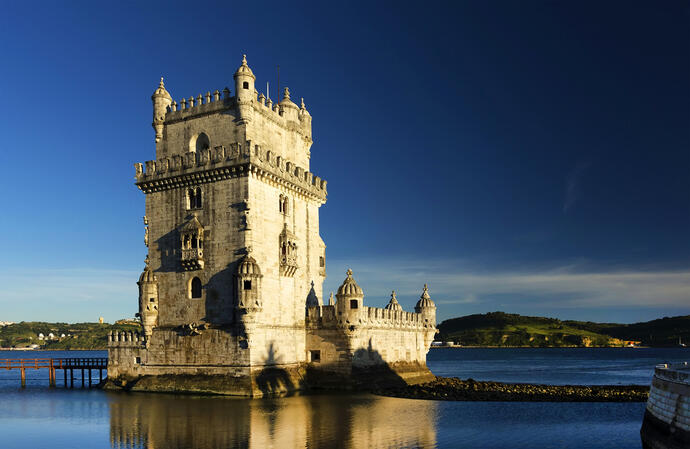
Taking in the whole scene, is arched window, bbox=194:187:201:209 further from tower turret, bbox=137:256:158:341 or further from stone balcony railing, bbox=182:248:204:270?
tower turret, bbox=137:256:158:341

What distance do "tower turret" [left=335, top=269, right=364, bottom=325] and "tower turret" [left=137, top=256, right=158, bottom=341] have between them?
554 inches

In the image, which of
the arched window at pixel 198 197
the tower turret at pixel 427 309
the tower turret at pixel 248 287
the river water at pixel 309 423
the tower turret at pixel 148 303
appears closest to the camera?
the river water at pixel 309 423

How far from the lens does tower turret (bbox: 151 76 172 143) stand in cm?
5381

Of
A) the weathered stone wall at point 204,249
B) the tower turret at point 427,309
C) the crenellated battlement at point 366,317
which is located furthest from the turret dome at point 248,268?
the tower turret at point 427,309

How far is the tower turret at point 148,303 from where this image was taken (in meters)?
51.2

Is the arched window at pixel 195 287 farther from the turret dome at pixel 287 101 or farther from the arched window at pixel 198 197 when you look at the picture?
the turret dome at pixel 287 101

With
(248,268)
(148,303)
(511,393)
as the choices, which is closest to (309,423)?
(248,268)

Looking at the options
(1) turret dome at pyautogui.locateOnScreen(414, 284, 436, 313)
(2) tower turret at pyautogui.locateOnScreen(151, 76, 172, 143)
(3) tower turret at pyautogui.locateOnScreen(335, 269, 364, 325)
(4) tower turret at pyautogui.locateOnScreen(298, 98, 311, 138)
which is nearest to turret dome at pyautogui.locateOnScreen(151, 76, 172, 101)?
(2) tower turret at pyautogui.locateOnScreen(151, 76, 172, 143)

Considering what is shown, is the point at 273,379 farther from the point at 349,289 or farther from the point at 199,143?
the point at 199,143

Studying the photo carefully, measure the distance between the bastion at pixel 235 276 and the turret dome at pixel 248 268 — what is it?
10 centimetres

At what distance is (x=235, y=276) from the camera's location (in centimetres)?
4759

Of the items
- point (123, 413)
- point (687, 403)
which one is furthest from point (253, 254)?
point (687, 403)

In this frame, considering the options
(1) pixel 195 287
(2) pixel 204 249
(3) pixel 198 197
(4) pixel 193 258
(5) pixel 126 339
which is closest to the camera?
(4) pixel 193 258

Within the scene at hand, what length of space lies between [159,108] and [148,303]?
51.2ft
